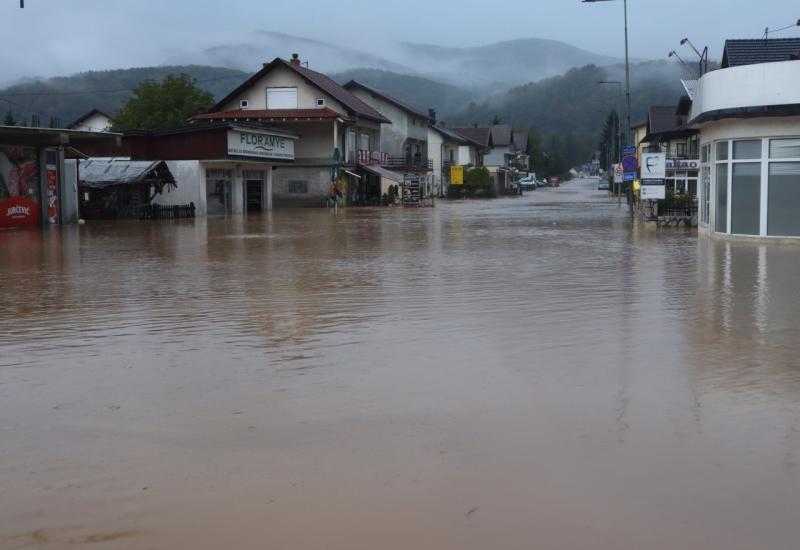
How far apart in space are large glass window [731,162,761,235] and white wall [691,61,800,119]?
1558 millimetres

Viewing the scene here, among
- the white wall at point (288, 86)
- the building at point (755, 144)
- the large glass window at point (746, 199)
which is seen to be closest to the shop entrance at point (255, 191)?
the white wall at point (288, 86)

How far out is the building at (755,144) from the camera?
21.2m

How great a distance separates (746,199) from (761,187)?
0.54 meters

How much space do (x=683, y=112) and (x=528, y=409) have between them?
83.7 ft

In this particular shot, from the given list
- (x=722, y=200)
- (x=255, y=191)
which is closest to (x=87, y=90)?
(x=255, y=191)

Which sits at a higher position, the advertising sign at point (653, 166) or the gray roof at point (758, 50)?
the gray roof at point (758, 50)

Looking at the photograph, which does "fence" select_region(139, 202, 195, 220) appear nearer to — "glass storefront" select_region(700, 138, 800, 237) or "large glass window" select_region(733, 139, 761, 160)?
"glass storefront" select_region(700, 138, 800, 237)

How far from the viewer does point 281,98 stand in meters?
57.3

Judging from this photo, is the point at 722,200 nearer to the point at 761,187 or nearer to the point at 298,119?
the point at 761,187

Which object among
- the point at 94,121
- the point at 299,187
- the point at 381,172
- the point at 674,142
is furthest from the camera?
the point at 94,121

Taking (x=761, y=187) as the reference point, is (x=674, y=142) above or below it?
above

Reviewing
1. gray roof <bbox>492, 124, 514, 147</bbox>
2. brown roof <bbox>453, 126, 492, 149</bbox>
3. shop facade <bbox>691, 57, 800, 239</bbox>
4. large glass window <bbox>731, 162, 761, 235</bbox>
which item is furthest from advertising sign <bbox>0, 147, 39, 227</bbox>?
gray roof <bbox>492, 124, 514, 147</bbox>

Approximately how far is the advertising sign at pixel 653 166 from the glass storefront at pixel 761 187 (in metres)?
7.60

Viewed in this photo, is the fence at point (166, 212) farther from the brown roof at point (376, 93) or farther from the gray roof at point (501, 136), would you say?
the gray roof at point (501, 136)
